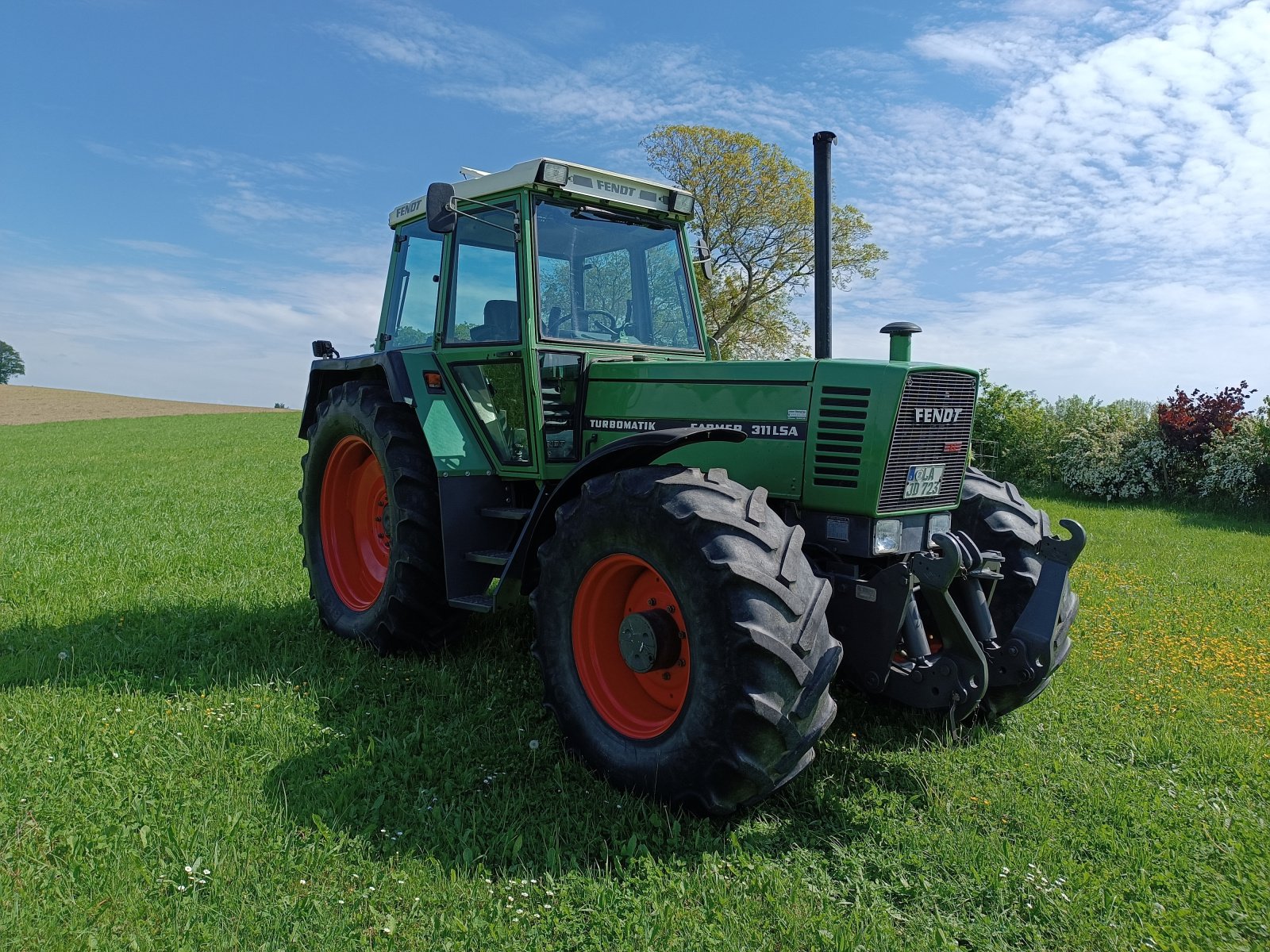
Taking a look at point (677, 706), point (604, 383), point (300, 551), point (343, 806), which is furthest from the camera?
point (300, 551)

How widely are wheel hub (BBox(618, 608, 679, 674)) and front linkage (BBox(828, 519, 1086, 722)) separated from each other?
0.74m

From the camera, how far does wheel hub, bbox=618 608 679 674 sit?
3.64m

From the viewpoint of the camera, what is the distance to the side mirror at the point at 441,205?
184 inches

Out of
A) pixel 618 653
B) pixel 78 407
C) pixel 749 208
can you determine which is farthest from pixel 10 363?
pixel 618 653

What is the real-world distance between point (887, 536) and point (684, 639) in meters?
1.03

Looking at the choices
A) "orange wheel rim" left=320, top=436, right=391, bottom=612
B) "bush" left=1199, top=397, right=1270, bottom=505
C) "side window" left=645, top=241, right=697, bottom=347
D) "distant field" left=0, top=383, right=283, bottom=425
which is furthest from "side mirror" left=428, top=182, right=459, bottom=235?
"distant field" left=0, top=383, right=283, bottom=425

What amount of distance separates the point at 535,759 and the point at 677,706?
669 mm

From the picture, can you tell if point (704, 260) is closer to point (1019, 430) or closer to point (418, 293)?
point (418, 293)

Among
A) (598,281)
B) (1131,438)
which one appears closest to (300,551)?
(598,281)

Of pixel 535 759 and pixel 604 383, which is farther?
pixel 604 383

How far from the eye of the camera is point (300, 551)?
8.60 m

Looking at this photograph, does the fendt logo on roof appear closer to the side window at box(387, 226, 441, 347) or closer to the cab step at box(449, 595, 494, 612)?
the side window at box(387, 226, 441, 347)

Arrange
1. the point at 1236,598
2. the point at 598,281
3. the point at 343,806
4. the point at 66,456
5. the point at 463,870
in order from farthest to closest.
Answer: the point at 66,456 → the point at 1236,598 → the point at 598,281 → the point at 343,806 → the point at 463,870

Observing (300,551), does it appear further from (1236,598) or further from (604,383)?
(1236,598)
